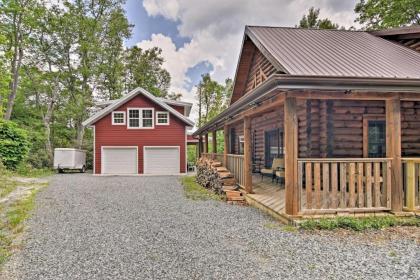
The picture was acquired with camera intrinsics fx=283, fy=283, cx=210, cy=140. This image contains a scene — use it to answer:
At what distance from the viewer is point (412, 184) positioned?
17.3 feet

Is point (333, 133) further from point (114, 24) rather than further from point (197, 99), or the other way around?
point (197, 99)

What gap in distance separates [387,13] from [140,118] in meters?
16.6

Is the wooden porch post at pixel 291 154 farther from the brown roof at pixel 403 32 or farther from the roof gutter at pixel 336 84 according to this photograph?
the brown roof at pixel 403 32

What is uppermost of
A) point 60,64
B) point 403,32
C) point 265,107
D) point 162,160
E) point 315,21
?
point 315,21

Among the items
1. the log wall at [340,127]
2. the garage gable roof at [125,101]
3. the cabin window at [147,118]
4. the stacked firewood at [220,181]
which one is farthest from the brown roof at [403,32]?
the cabin window at [147,118]

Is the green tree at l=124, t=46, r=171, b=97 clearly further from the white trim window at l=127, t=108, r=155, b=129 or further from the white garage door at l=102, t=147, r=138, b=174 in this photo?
the white garage door at l=102, t=147, r=138, b=174

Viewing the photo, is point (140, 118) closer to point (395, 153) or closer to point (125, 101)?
point (125, 101)

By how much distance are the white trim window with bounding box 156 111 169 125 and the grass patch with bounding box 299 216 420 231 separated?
13544mm

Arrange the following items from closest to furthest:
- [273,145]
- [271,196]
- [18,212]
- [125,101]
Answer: [18,212] < [271,196] < [273,145] < [125,101]

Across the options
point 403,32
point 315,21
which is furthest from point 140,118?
point 315,21

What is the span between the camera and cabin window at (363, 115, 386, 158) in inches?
303

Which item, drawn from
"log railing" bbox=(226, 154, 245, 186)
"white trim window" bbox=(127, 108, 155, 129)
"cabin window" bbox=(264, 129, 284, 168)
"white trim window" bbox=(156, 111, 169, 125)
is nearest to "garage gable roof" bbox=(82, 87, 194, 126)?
"white trim window" bbox=(156, 111, 169, 125)

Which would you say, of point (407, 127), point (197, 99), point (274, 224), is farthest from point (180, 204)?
point (197, 99)

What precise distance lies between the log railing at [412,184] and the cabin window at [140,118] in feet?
46.4
